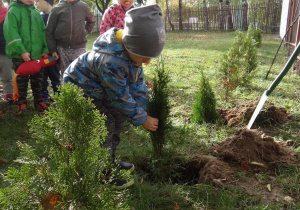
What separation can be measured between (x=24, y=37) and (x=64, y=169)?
364 centimetres

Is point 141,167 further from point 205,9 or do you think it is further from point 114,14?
point 205,9

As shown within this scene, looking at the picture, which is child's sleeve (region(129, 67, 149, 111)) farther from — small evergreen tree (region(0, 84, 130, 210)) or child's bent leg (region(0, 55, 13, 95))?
child's bent leg (region(0, 55, 13, 95))

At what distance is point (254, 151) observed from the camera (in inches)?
119

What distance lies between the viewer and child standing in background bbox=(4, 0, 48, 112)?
14.0 ft

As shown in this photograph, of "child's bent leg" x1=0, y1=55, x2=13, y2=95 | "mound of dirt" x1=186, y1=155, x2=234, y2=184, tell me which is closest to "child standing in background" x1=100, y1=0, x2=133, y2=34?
"child's bent leg" x1=0, y1=55, x2=13, y2=95

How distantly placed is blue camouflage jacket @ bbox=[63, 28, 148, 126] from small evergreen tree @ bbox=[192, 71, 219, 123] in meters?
1.54

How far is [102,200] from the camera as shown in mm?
1394

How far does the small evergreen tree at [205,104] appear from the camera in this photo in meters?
3.93

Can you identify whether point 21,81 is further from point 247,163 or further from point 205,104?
point 247,163

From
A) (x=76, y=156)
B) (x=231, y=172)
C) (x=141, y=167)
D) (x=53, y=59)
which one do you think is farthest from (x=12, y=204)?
(x=53, y=59)

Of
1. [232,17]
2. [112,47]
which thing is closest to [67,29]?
[112,47]

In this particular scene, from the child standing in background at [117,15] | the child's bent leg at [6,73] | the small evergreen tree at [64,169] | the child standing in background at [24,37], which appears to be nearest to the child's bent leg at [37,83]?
the child standing in background at [24,37]

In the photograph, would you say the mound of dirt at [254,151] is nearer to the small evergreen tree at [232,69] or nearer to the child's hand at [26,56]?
the small evergreen tree at [232,69]

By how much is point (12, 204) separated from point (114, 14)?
140 inches
